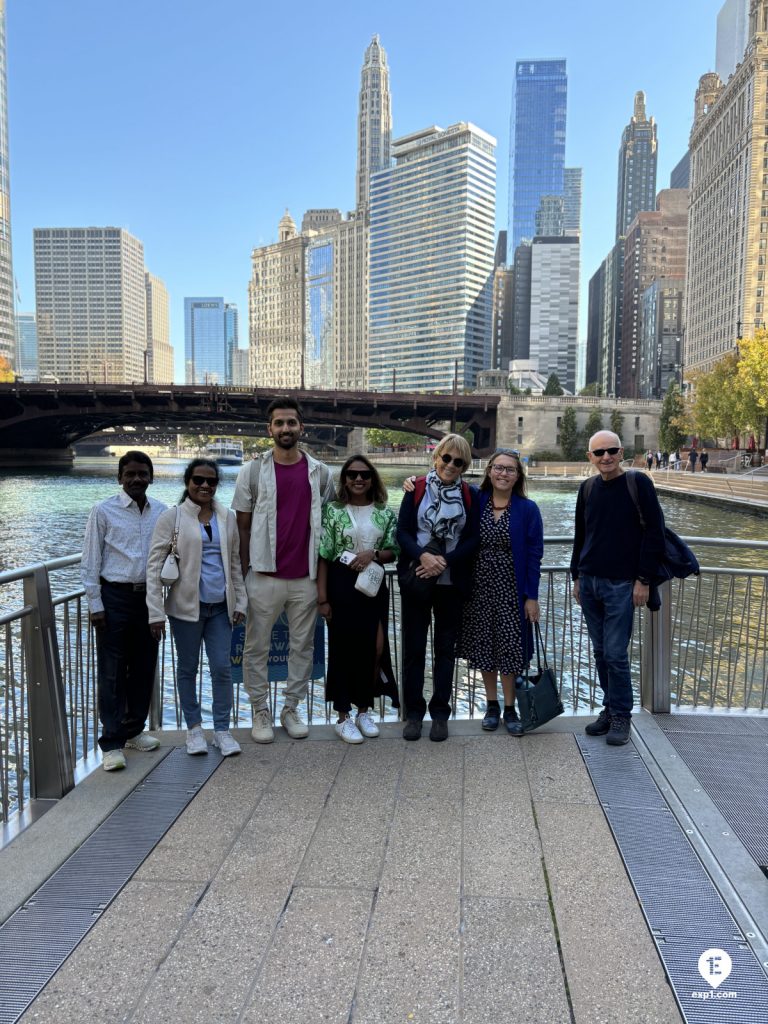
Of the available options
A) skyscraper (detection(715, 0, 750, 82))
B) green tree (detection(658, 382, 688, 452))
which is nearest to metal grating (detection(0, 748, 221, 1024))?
green tree (detection(658, 382, 688, 452))

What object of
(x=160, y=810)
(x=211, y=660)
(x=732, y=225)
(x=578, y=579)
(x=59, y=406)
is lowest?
(x=160, y=810)

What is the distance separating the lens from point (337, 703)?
14.7 feet

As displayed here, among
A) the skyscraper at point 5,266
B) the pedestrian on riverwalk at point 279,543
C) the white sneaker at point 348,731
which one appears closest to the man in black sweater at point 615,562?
the white sneaker at point 348,731

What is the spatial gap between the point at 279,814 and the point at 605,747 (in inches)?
79.7

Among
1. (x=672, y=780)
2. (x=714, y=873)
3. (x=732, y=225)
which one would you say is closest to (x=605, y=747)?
(x=672, y=780)

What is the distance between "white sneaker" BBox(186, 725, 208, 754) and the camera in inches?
164

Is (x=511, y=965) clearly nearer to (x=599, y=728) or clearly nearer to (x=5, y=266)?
(x=599, y=728)

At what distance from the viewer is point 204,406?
49.0 m

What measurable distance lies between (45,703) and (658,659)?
12.4ft

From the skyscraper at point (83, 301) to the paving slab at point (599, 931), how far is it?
607 feet

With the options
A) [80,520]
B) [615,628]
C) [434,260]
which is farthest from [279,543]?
[434,260]

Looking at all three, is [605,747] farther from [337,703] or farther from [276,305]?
[276,305]

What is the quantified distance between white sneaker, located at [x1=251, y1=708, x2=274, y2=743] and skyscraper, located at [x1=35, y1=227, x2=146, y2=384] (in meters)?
183

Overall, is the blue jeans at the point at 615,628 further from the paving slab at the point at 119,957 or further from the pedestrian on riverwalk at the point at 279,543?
the paving slab at the point at 119,957
